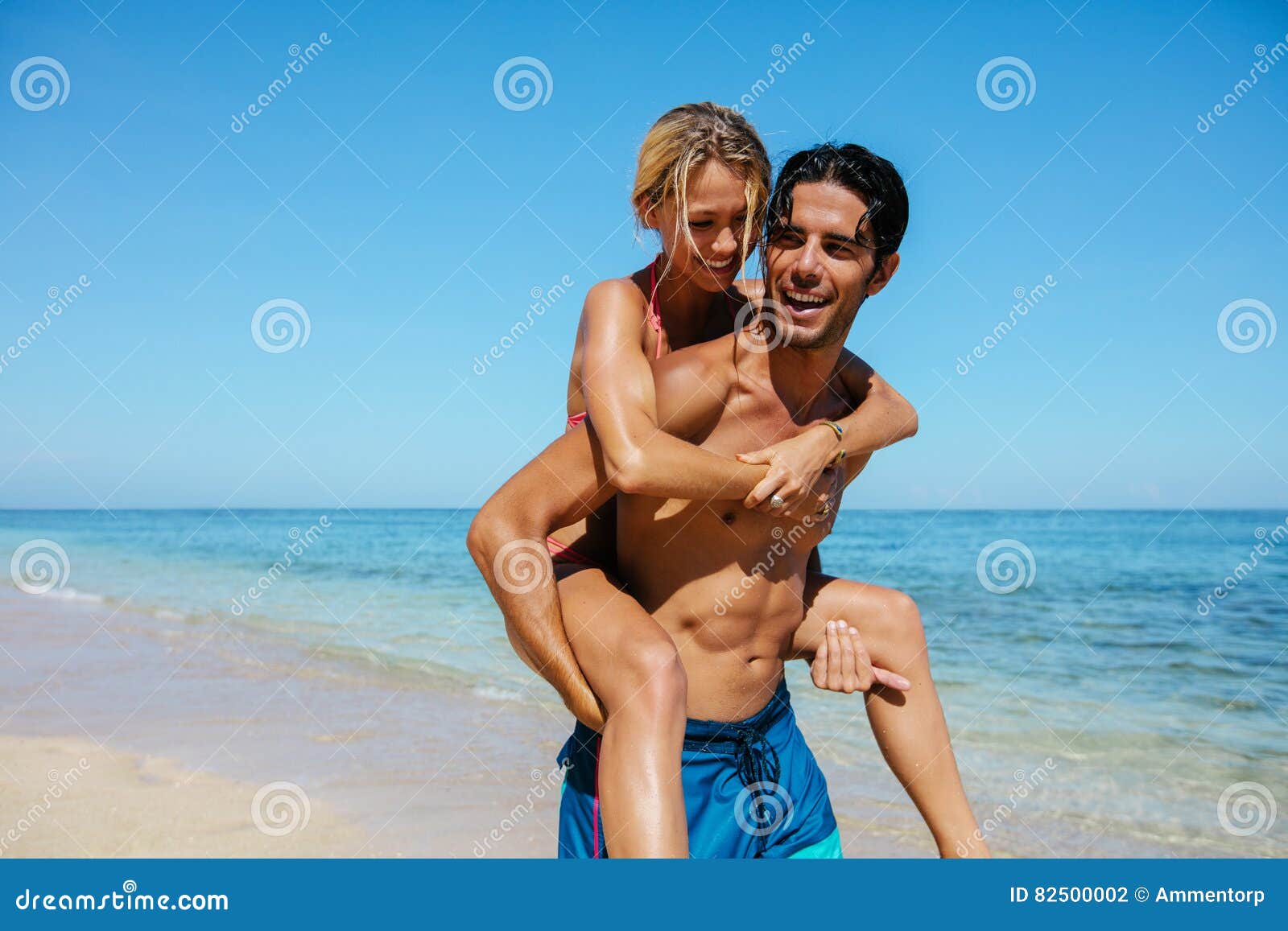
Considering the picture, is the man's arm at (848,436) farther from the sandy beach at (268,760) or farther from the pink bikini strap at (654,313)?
the sandy beach at (268,760)

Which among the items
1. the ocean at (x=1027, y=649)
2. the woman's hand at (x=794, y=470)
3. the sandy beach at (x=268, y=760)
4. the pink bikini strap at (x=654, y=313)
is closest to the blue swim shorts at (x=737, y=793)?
the woman's hand at (x=794, y=470)

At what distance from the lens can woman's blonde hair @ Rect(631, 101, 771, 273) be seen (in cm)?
305

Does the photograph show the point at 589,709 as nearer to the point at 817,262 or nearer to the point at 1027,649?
the point at 817,262

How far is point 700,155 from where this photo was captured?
3.05 m

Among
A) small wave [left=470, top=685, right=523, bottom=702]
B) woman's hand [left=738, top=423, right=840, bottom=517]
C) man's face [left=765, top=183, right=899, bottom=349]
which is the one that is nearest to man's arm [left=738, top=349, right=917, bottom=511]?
woman's hand [left=738, top=423, right=840, bottom=517]

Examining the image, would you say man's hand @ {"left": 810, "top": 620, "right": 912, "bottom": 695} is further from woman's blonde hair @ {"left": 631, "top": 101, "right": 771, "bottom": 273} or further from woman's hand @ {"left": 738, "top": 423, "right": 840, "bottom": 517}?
woman's blonde hair @ {"left": 631, "top": 101, "right": 771, "bottom": 273}

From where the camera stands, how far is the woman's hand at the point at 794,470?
2770mm

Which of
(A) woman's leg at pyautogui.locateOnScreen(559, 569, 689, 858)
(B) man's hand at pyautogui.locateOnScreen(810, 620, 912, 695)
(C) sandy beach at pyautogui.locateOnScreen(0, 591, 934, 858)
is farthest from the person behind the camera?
(C) sandy beach at pyautogui.locateOnScreen(0, 591, 934, 858)

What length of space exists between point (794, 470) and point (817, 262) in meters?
0.60

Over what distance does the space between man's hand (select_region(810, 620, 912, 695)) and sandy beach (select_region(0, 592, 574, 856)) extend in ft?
10.7

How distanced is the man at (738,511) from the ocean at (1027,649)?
362cm

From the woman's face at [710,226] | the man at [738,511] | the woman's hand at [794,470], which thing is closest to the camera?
the woman's hand at [794,470]
